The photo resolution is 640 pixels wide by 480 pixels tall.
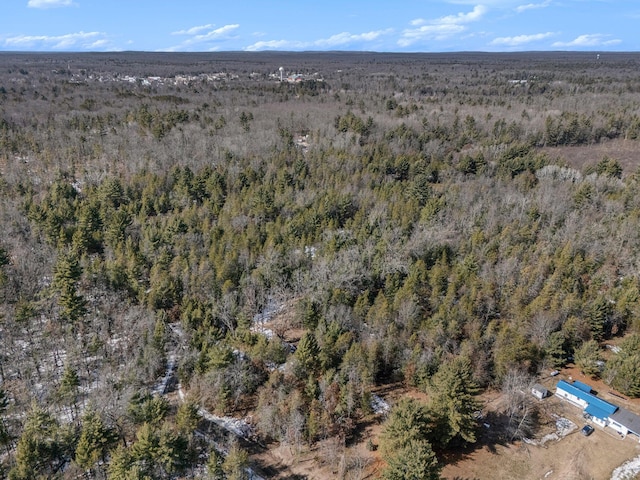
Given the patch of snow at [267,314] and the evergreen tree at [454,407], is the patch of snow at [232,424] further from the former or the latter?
the evergreen tree at [454,407]

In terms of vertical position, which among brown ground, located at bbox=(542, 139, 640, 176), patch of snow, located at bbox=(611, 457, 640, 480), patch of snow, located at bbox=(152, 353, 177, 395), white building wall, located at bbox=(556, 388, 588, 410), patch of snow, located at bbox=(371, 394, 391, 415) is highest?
brown ground, located at bbox=(542, 139, 640, 176)

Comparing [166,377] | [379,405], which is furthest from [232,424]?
[379,405]

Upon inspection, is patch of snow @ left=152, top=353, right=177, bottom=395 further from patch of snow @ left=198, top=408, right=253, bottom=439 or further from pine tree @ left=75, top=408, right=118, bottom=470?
pine tree @ left=75, top=408, right=118, bottom=470

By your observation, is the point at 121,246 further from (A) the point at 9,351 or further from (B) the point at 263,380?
(B) the point at 263,380

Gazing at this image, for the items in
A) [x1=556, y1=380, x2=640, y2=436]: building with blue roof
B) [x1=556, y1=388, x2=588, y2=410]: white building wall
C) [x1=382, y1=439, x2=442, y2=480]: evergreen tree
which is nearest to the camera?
[x1=382, y1=439, x2=442, y2=480]: evergreen tree

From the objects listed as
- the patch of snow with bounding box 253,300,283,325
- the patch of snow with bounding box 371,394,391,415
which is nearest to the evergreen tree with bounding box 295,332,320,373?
the patch of snow with bounding box 371,394,391,415

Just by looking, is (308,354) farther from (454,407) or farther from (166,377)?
(166,377)

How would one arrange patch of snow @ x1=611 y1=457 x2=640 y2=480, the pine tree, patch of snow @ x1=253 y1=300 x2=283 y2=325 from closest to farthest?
the pine tree, patch of snow @ x1=611 y1=457 x2=640 y2=480, patch of snow @ x1=253 y1=300 x2=283 y2=325

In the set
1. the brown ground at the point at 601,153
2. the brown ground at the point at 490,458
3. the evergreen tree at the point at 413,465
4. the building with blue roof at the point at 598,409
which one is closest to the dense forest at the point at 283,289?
the evergreen tree at the point at 413,465

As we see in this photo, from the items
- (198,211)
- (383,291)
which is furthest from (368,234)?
(198,211)
